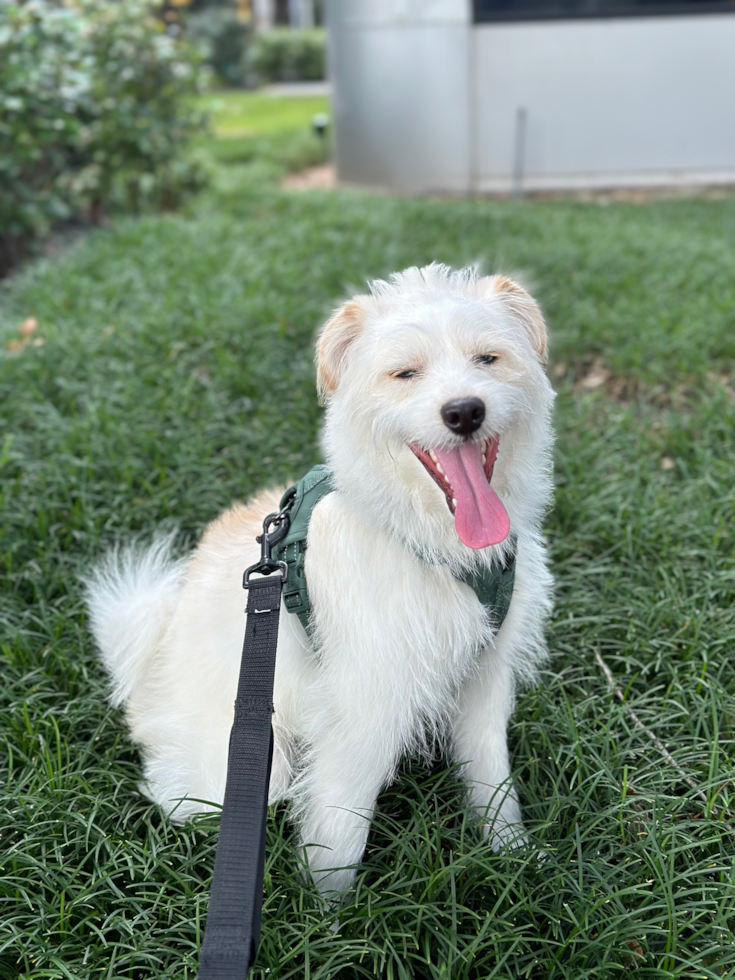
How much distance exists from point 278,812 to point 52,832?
1.75ft

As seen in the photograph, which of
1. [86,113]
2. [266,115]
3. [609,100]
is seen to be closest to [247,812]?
[86,113]

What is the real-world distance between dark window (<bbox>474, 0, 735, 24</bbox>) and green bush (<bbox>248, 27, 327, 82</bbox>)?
790 inches

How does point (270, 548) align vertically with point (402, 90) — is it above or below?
below

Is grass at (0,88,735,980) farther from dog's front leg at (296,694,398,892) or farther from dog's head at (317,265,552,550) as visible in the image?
dog's head at (317,265,552,550)

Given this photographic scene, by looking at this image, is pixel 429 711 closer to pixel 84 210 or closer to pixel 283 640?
pixel 283 640

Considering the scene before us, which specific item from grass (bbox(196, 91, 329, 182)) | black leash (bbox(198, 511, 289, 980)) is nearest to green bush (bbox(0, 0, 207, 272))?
grass (bbox(196, 91, 329, 182))

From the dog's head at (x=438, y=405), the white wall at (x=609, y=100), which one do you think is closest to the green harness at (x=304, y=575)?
the dog's head at (x=438, y=405)

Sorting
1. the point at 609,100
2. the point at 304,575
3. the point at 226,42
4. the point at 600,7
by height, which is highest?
the point at 600,7

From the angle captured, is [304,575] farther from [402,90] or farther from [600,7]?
[600,7]

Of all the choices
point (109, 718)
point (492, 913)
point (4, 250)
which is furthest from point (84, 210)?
point (492, 913)

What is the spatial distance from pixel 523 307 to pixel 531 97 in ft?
29.3

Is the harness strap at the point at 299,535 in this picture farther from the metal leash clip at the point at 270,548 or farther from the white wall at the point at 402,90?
the white wall at the point at 402,90

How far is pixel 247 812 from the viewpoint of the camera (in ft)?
5.09

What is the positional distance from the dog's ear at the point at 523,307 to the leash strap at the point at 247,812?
0.77 metres
